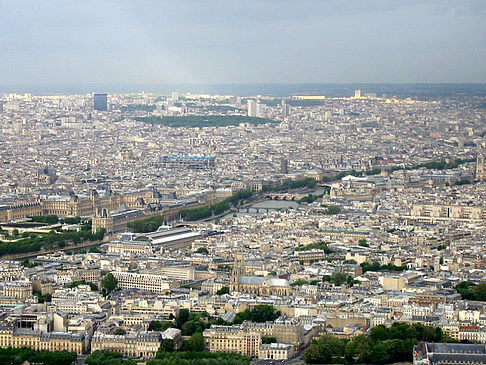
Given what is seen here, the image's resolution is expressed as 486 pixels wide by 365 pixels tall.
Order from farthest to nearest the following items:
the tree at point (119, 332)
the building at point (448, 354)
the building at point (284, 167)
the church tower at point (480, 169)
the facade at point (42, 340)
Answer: the building at point (284, 167) < the church tower at point (480, 169) < the tree at point (119, 332) < the facade at point (42, 340) < the building at point (448, 354)

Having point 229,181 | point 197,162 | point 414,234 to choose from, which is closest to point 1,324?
point 414,234

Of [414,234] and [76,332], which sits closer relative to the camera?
[76,332]

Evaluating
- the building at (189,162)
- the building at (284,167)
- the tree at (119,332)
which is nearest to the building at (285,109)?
the building at (189,162)

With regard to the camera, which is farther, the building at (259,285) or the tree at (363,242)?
the tree at (363,242)

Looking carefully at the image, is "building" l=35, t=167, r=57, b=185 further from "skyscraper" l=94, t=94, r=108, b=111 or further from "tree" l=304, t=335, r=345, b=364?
"skyscraper" l=94, t=94, r=108, b=111

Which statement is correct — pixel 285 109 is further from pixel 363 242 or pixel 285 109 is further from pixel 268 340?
pixel 268 340

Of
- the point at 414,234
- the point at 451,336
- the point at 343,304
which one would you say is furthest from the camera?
the point at 414,234

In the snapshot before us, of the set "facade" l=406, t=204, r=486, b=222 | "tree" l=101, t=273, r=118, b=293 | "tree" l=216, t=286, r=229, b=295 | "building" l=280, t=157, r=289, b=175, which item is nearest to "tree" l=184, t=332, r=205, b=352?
"tree" l=216, t=286, r=229, b=295

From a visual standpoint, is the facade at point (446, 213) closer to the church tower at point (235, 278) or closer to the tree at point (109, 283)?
the church tower at point (235, 278)

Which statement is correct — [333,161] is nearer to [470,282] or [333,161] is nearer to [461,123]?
[461,123]
